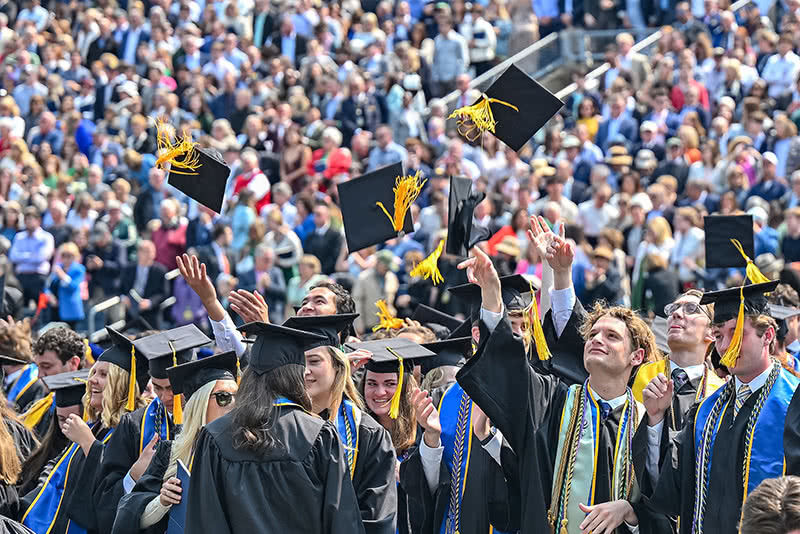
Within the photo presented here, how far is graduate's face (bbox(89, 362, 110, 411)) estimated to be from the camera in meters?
7.96

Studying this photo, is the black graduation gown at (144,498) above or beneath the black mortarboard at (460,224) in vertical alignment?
beneath

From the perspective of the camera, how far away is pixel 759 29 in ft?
62.4

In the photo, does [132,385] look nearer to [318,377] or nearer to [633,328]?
[318,377]

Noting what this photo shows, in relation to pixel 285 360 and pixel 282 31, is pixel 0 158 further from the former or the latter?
pixel 285 360

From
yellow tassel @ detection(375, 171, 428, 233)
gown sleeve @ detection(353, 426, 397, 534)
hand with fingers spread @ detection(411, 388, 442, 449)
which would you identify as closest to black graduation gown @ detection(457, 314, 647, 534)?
hand with fingers spread @ detection(411, 388, 442, 449)

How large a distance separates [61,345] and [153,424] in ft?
8.38

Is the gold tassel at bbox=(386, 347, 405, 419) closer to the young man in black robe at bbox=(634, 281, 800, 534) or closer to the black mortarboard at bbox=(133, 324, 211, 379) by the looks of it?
the black mortarboard at bbox=(133, 324, 211, 379)

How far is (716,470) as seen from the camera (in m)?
6.27

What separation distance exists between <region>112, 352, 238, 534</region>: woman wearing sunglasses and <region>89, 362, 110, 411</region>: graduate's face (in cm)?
129

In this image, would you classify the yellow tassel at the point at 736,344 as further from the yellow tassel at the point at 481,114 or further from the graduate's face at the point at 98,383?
the graduate's face at the point at 98,383

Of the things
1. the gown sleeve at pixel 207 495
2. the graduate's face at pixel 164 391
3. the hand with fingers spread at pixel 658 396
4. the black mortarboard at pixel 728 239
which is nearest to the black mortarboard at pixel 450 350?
the black mortarboard at pixel 728 239

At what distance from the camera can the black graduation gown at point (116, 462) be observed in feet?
22.8

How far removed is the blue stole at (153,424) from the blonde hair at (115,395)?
1.69 feet

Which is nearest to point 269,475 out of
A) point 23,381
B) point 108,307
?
point 23,381
